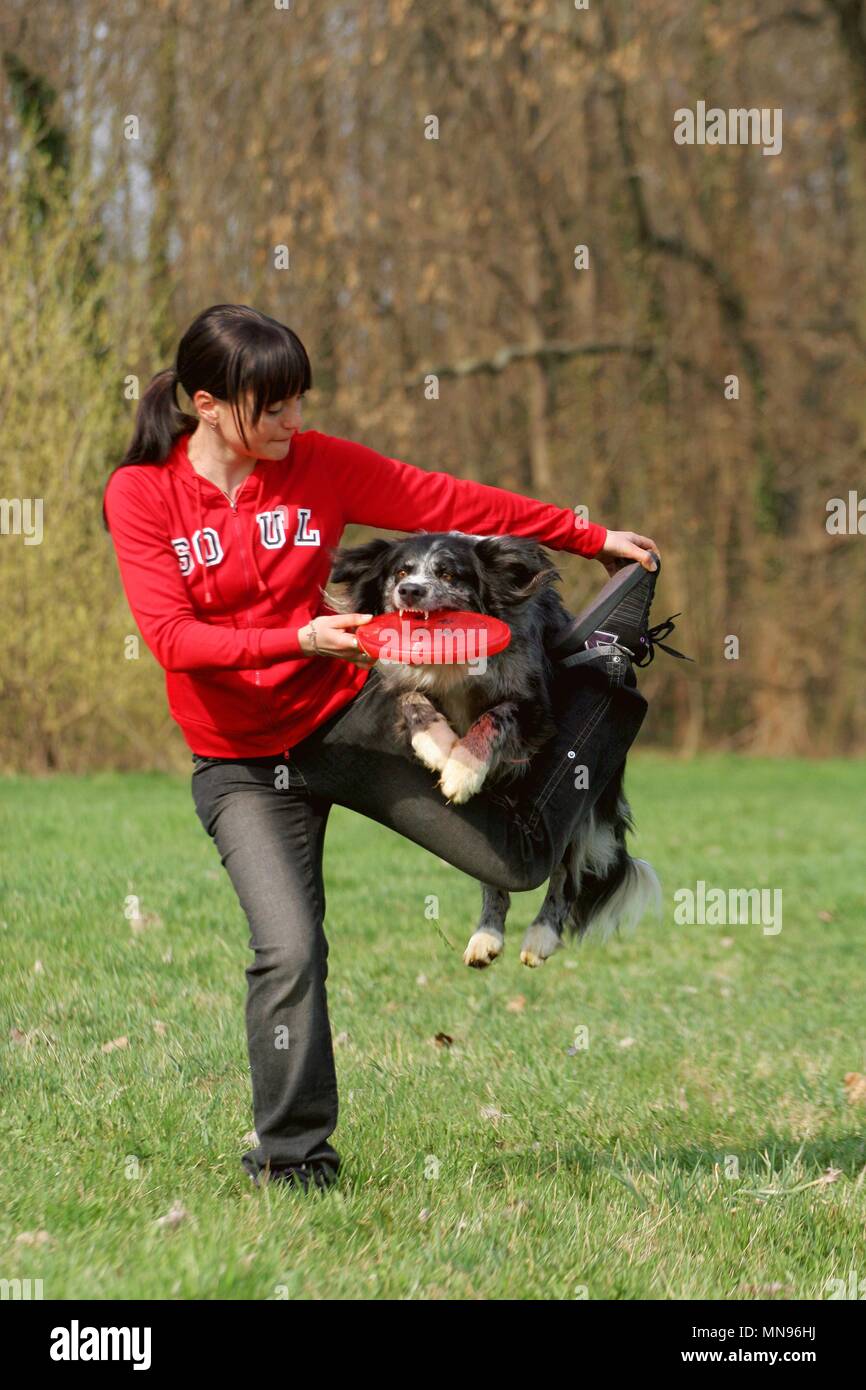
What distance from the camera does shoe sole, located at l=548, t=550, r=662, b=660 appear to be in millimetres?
4445

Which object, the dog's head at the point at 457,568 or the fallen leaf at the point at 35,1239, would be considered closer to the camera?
the fallen leaf at the point at 35,1239

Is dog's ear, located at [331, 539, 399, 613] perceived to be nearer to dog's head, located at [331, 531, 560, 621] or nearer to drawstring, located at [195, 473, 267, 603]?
dog's head, located at [331, 531, 560, 621]

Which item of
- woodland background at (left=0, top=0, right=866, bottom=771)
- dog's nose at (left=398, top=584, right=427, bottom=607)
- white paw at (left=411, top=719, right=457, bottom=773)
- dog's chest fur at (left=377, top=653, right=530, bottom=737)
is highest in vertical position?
woodland background at (left=0, top=0, right=866, bottom=771)

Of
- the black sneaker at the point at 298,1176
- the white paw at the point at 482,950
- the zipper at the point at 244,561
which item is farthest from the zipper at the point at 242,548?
the black sneaker at the point at 298,1176

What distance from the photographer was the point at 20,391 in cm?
1414

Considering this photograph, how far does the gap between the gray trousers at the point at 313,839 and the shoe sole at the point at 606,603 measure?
0.29 m

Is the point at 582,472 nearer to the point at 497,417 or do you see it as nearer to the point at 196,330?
the point at 497,417

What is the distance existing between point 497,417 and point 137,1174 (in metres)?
17.5

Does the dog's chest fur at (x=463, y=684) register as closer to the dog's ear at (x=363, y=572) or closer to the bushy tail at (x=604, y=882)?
the dog's ear at (x=363, y=572)

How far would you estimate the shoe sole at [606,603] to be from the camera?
445 centimetres

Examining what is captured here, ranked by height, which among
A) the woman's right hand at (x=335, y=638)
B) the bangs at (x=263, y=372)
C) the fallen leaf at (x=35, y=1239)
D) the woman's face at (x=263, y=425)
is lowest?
the fallen leaf at (x=35, y=1239)

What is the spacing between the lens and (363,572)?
443 centimetres

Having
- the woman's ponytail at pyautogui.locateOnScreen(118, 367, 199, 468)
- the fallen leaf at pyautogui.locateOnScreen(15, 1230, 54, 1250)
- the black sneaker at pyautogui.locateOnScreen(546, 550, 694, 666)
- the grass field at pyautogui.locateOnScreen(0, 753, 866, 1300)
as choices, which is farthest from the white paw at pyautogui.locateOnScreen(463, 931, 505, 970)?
the woman's ponytail at pyautogui.locateOnScreen(118, 367, 199, 468)

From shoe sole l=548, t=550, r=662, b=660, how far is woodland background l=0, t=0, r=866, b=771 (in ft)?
33.7
